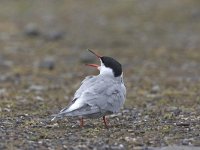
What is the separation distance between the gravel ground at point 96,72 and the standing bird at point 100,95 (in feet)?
0.76

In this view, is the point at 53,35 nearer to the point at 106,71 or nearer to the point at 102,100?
the point at 106,71

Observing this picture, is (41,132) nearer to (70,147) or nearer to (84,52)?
(70,147)

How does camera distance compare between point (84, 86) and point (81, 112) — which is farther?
point (84, 86)

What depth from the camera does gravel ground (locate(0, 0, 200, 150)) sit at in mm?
7586

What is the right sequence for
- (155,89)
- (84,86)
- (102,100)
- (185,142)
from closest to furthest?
(185,142), (102,100), (84,86), (155,89)

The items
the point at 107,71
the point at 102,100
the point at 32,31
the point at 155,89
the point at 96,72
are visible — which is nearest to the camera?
the point at 102,100

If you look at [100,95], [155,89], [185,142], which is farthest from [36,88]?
[185,142]

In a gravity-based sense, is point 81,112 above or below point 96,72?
below

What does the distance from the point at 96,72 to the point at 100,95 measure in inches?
258

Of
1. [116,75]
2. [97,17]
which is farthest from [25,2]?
[116,75]

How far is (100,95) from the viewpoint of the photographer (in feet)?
25.8

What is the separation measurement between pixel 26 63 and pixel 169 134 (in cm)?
757

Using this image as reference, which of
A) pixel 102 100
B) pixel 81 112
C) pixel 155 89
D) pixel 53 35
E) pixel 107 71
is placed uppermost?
pixel 53 35

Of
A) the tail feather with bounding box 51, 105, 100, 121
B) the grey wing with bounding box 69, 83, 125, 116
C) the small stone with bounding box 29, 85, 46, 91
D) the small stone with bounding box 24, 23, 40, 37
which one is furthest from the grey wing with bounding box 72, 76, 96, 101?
the small stone with bounding box 24, 23, 40, 37
